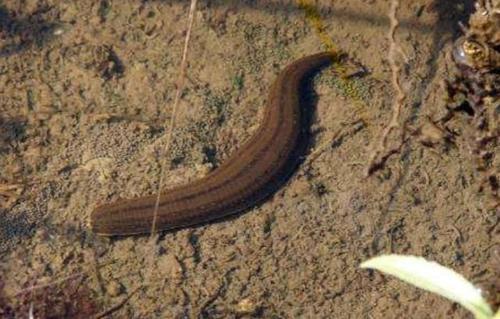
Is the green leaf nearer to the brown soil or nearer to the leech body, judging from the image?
the brown soil

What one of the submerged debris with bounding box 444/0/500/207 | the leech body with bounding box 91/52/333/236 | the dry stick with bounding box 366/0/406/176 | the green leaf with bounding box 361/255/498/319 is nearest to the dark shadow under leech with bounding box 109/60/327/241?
the leech body with bounding box 91/52/333/236

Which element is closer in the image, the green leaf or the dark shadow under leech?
the green leaf

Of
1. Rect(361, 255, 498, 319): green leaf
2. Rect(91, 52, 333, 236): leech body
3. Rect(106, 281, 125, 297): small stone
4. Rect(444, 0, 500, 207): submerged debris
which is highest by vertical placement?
Rect(444, 0, 500, 207): submerged debris

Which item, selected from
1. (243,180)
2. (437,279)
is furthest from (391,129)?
(437,279)

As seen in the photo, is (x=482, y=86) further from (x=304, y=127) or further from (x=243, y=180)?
(x=243, y=180)

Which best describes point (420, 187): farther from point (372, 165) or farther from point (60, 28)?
point (60, 28)

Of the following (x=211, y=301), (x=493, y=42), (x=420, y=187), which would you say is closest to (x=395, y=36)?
(x=493, y=42)
